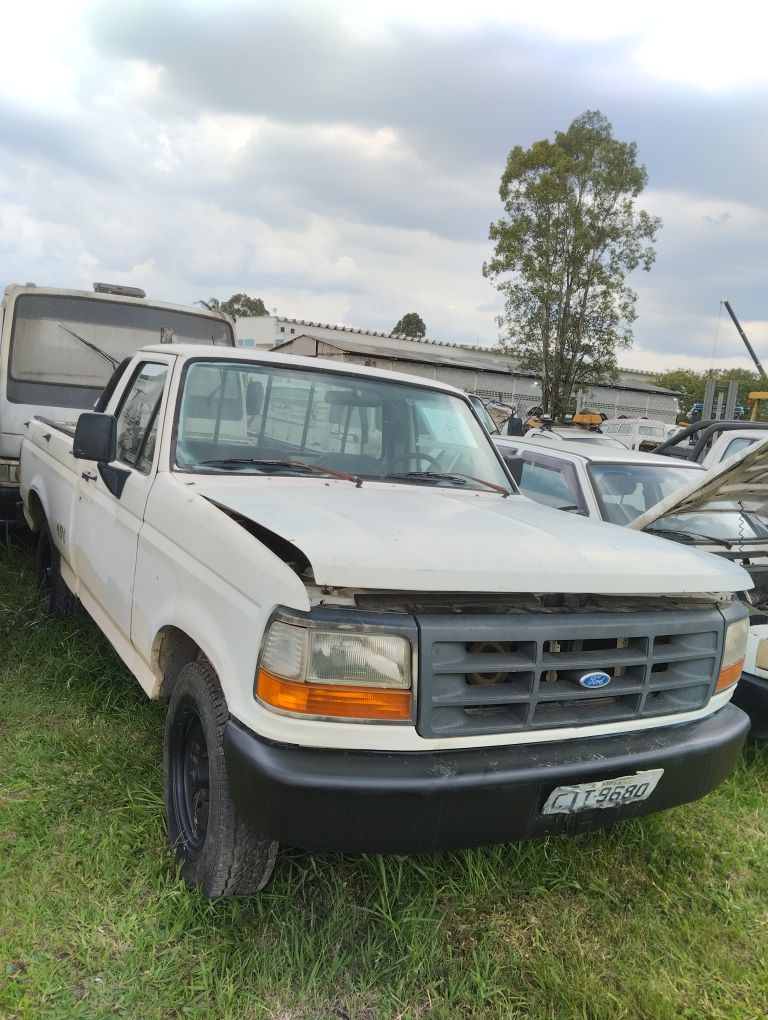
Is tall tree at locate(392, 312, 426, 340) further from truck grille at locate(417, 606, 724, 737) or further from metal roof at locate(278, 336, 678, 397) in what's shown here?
truck grille at locate(417, 606, 724, 737)

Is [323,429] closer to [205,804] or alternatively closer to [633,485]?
[205,804]

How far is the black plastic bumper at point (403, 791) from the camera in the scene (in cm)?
194

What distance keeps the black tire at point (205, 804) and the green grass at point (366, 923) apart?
0.48 feet

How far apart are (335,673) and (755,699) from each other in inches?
102

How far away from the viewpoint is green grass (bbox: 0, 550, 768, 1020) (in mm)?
2205

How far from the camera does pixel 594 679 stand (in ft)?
Answer: 7.43

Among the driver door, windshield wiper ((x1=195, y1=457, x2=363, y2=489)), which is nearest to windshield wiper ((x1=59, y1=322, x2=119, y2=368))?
the driver door

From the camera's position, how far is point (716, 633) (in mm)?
2561

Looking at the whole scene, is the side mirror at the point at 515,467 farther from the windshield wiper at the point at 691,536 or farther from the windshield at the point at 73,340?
the windshield at the point at 73,340

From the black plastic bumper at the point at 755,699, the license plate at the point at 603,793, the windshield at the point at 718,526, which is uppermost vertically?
the windshield at the point at 718,526

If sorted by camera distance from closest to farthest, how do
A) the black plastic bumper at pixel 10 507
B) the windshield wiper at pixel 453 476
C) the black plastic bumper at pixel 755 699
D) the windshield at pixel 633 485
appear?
the windshield wiper at pixel 453 476 < the black plastic bumper at pixel 755 699 < the windshield at pixel 633 485 < the black plastic bumper at pixel 10 507

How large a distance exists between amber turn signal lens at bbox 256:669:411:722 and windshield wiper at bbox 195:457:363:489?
122 centimetres

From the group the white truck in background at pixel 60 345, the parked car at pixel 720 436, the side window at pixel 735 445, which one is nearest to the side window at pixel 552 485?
the parked car at pixel 720 436

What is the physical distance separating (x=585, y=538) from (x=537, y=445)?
384cm
